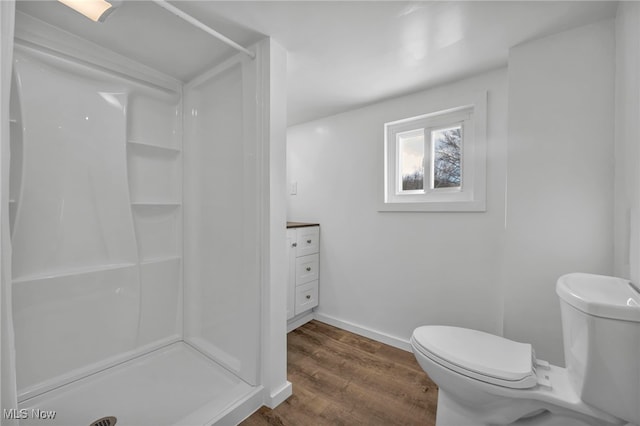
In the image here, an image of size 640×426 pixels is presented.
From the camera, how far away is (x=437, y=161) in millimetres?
2066

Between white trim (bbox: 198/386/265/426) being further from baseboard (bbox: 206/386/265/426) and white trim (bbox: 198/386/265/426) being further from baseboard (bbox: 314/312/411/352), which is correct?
baseboard (bbox: 314/312/411/352)

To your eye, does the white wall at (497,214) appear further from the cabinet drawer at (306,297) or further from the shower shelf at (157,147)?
the shower shelf at (157,147)

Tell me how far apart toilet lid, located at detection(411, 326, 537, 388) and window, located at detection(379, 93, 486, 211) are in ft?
2.86

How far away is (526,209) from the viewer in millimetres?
1407

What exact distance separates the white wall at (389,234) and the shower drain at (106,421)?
1644 mm

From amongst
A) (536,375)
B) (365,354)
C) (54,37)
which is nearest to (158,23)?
(54,37)

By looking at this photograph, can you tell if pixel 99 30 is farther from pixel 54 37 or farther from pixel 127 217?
pixel 127 217

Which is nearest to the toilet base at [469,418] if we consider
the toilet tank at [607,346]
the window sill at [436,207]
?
the toilet tank at [607,346]

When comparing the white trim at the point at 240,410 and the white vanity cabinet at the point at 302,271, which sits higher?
the white vanity cabinet at the point at 302,271

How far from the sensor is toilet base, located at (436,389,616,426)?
954 millimetres

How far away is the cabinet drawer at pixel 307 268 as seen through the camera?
2.38 meters

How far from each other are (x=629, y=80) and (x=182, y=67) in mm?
2259

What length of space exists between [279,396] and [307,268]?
3.69ft

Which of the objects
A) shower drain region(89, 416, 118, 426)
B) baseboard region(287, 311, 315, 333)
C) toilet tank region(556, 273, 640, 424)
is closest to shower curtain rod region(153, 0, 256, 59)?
toilet tank region(556, 273, 640, 424)
